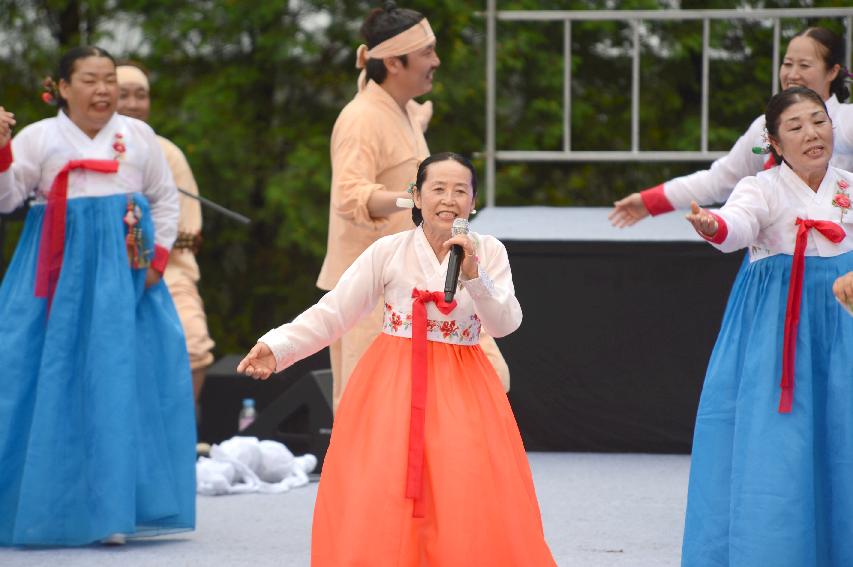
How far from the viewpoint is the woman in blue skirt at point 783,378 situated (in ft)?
12.2

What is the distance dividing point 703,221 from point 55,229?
2.29 m

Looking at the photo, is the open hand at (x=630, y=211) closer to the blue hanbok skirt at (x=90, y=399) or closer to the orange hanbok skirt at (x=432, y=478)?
the orange hanbok skirt at (x=432, y=478)

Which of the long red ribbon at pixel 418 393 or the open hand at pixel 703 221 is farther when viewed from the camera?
the open hand at pixel 703 221

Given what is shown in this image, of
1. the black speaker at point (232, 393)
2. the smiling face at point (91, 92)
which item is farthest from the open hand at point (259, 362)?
the black speaker at point (232, 393)

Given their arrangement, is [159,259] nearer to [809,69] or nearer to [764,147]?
[764,147]

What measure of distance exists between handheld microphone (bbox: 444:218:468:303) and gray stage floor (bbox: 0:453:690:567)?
4.57ft

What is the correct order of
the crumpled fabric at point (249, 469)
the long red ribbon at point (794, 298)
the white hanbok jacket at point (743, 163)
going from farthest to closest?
the crumpled fabric at point (249, 469)
the white hanbok jacket at point (743, 163)
the long red ribbon at point (794, 298)

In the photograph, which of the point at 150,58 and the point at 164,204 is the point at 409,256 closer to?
the point at 164,204

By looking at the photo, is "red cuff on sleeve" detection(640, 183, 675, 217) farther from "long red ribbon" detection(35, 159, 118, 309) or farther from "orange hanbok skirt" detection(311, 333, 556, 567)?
"long red ribbon" detection(35, 159, 118, 309)

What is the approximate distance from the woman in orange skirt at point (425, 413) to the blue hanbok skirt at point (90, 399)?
141cm

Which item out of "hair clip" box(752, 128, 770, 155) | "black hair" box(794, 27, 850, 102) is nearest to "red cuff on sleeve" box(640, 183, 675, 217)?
"hair clip" box(752, 128, 770, 155)

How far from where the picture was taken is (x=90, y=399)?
16.1 ft

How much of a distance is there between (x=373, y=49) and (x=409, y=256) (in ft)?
4.28

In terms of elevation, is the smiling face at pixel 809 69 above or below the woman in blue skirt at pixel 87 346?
above
